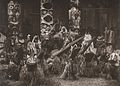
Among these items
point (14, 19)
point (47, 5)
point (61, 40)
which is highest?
point (47, 5)

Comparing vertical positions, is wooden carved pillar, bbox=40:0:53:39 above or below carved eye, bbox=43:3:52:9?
below

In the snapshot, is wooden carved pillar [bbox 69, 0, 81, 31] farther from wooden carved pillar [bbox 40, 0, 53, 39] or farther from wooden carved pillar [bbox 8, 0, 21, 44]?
wooden carved pillar [bbox 8, 0, 21, 44]

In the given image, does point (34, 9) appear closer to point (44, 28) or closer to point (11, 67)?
point (44, 28)

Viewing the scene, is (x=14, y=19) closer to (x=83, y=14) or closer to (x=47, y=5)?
(x=47, y=5)

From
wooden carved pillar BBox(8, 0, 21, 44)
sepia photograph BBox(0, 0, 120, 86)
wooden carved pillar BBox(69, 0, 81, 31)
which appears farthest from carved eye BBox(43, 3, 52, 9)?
wooden carved pillar BBox(8, 0, 21, 44)

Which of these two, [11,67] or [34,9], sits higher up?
[34,9]

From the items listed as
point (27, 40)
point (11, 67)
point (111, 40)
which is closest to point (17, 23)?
point (27, 40)

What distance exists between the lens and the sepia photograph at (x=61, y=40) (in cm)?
856

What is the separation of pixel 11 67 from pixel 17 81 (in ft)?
1.10

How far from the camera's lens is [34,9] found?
8.59 meters

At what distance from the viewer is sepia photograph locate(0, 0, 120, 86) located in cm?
856

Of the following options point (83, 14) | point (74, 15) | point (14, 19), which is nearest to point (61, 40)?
point (74, 15)

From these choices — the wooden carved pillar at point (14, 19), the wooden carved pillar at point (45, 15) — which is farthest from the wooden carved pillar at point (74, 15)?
the wooden carved pillar at point (14, 19)

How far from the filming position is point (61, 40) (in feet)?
28.4
